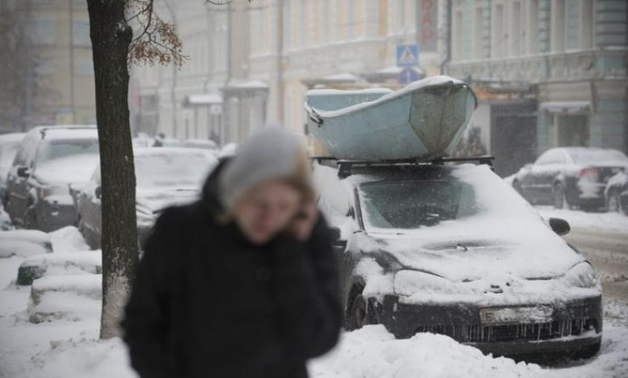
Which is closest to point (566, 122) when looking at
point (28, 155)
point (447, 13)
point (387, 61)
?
point (447, 13)

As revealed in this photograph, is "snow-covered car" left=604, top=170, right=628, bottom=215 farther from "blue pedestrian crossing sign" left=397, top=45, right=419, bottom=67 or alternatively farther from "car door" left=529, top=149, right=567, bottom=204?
"blue pedestrian crossing sign" left=397, top=45, right=419, bottom=67

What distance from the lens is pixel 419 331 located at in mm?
7750

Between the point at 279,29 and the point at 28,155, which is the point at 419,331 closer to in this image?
the point at 28,155

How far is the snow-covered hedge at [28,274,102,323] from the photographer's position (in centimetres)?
985

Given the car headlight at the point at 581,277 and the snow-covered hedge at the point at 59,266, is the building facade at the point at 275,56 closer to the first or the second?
the snow-covered hedge at the point at 59,266

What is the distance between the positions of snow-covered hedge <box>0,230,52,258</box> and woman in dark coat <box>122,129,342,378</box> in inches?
432

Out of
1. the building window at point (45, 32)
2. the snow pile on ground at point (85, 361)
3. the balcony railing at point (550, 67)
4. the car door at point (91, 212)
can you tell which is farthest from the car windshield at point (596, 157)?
the building window at point (45, 32)

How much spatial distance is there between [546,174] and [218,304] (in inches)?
948

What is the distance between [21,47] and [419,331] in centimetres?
5411

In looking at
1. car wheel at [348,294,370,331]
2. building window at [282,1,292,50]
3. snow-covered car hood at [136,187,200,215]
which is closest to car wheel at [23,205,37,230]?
snow-covered car hood at [136,187,200,215]

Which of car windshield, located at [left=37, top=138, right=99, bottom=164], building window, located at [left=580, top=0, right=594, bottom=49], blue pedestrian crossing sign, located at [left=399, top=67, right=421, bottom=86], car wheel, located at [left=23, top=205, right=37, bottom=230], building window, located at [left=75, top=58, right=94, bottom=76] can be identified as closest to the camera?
car wheel, located at [left=23, top=205, right=37, bottom=230]

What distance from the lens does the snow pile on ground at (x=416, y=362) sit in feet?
21.9

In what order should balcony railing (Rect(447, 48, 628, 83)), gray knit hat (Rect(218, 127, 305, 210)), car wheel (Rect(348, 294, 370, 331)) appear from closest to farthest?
gray knit hat (Rect(218, 127, 305, 210))
car wheel (Rect(348, 294, 370, 331))
balcony railing (Rect(447, 48, 628, 83))

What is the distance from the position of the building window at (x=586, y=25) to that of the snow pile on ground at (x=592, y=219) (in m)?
10.4
